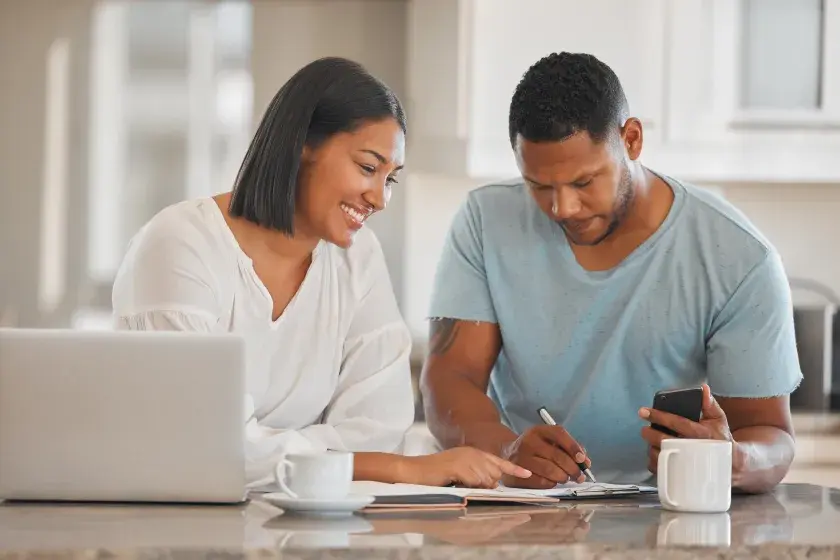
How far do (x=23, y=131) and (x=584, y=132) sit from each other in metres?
2.42

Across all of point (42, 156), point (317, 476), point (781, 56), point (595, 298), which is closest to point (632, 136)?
point (595, 298)

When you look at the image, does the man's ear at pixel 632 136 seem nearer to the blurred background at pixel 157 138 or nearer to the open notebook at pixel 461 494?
the open notebook at pixel 461 494

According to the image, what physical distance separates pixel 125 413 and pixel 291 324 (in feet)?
1.85

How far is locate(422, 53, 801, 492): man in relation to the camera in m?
1.90

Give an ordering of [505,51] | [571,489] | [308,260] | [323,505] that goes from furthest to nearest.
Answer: [505,51] < [308,260] < [571,489] < [323,505]

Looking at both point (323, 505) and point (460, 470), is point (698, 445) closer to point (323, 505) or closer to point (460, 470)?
point (460, 470)

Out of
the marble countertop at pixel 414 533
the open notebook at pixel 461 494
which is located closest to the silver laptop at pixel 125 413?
the marble countertop at pixel 414 533

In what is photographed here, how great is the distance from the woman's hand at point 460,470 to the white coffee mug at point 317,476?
26 cm

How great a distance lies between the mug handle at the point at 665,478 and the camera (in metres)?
1.41

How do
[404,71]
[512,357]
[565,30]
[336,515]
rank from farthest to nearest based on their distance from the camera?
[404,71], [565,30], [512,357], [336,515]

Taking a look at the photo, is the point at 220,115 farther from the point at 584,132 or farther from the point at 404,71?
the point at 584,132

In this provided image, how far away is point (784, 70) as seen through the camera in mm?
3400

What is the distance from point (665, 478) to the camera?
142cm

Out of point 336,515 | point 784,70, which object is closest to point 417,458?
point 336,515
